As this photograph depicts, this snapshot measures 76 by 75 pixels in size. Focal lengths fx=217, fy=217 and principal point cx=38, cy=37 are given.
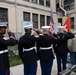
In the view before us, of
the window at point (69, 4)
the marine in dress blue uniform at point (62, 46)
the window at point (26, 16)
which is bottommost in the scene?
the marine in dress blue uniform at point (62, 46)

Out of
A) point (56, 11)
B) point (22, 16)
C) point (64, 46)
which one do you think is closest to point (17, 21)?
point (22, 16)

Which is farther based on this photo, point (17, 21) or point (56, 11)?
point (56, 11)

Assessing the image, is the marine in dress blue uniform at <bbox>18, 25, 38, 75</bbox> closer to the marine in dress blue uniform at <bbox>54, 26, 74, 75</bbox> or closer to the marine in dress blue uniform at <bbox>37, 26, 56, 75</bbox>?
the marine in dress blue uniform at <bbox>37, 26, 56, 75</bbox>

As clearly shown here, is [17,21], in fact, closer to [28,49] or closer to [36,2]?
[36,2]

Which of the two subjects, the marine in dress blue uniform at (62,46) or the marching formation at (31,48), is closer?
the marching formation at (31,48)

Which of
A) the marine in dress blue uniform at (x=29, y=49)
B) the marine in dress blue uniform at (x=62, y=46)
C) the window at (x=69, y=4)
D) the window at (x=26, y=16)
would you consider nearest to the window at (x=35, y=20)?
the window at (x=26, y=16)

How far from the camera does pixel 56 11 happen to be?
117ft

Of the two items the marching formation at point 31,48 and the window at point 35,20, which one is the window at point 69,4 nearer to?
the window at point 35,20

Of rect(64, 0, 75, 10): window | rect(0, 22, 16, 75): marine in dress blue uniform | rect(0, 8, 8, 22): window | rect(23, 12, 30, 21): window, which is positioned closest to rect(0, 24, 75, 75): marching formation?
rect(0, 22, 16, 75): marine in dress blue uniform

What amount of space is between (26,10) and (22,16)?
135cm

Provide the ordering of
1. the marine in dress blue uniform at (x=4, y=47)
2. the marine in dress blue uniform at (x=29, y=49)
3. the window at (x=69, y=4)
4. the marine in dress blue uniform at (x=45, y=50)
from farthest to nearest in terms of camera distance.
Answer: the window at (x=69, y=4) < the marine in dress blue uniform at (x=45, y=50) < the marine in dress blue uniform at (x=29, y=49) < the marine in dress blue uniform at (x=4, y=47)

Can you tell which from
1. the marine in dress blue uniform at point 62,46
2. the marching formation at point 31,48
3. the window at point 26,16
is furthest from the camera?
the window at point 26,16

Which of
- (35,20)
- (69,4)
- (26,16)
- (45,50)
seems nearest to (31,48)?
(45,50)

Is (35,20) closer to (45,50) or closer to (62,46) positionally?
(62,46)
